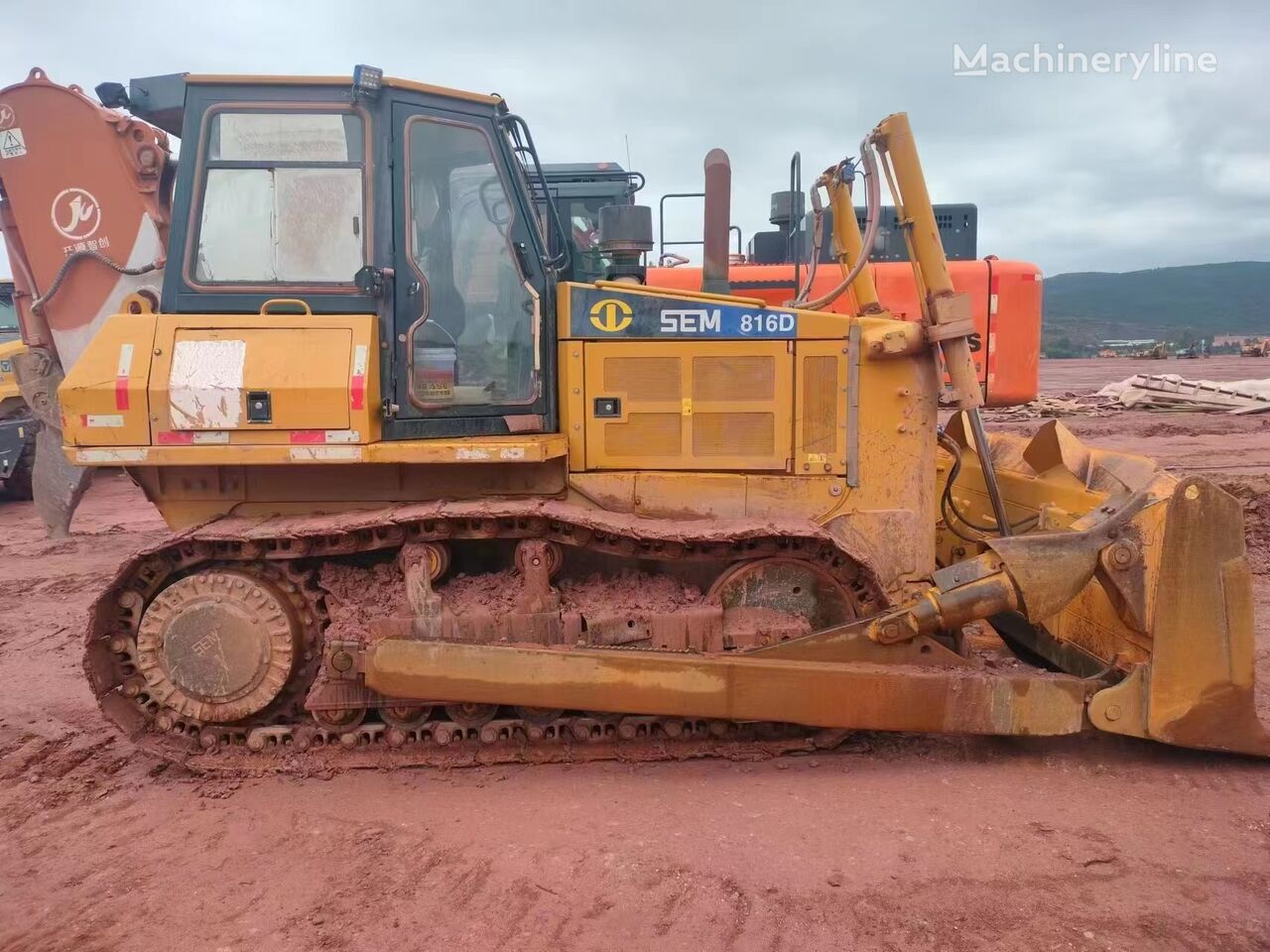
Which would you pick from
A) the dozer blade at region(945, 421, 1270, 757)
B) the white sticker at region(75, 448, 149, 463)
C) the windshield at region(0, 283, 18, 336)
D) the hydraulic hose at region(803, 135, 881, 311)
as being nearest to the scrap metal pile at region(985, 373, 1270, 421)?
the hydraulic hose at region(803, 135, 881, 311)

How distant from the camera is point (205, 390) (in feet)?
Answer: 12.8

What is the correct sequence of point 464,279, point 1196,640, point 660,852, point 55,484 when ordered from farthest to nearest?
1. point 55,484
2. point 464,279
3. point 1196,640
4. point 660,852

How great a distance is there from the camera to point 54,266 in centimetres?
543

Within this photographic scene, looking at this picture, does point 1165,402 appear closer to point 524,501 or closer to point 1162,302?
point 524,501

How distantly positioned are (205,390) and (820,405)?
273cm

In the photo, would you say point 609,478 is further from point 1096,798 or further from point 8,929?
point 8,929

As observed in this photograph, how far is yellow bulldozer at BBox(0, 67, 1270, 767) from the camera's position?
12.9 ft

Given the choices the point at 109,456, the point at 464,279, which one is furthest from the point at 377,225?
the point at 109,456

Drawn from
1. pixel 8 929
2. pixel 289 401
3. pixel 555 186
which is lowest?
pixel 8 929

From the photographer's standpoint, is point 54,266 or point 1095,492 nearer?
point 1095,492

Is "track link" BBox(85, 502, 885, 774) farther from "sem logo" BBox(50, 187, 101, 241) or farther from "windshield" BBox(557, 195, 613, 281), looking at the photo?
"sem logo" BBox(50, 187, 101, 241)

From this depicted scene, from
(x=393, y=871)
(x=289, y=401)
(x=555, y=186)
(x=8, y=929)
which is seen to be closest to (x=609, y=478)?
(x=289, y=401)

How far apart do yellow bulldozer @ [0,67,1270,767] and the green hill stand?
76.2 meters

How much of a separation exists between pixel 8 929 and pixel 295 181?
3064 millimetres
